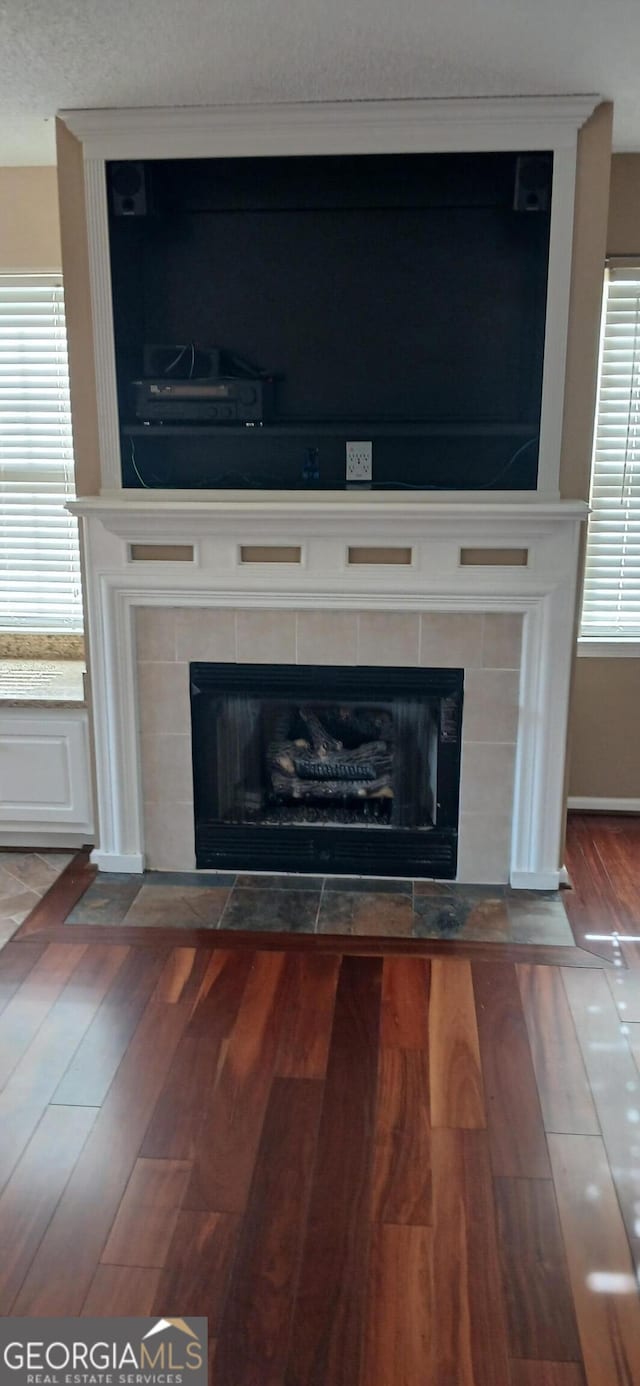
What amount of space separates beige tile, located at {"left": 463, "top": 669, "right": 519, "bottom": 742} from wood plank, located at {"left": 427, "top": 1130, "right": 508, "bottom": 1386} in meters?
1.44

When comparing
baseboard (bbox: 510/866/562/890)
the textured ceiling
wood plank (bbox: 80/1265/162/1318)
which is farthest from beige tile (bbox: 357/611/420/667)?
wood plank (bbox: 80/1265/162/1318)

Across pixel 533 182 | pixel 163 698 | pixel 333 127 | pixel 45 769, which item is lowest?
pixel 45 769

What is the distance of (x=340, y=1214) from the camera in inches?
85.7

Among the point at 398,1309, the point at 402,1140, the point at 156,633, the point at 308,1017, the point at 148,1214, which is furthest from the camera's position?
the point at 156,633

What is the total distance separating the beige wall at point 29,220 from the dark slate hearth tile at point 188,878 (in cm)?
233

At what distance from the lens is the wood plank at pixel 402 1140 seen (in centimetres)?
220

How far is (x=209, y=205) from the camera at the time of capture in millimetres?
3500

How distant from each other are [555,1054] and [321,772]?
1.37 meters

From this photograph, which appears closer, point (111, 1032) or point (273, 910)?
point (111, 1032)

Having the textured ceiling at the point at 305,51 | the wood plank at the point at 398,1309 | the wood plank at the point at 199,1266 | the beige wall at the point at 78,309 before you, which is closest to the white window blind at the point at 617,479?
the textured ceiling at the point at 305,51

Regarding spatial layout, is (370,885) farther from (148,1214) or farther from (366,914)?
(148,1214)

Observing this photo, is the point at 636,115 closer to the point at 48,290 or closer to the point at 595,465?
the point at 595,465

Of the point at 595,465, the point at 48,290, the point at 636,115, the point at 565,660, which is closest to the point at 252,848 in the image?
the point at 565,660

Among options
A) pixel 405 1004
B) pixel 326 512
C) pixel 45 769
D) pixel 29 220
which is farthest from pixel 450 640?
pixel 29 220
